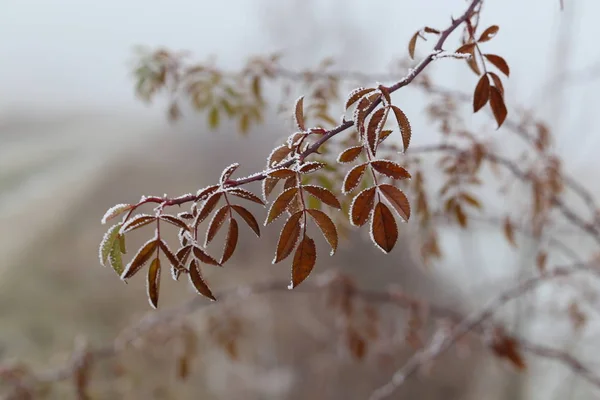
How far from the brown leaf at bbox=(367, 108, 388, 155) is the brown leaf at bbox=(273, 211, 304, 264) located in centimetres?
7

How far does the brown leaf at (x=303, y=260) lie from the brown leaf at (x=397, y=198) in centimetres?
6

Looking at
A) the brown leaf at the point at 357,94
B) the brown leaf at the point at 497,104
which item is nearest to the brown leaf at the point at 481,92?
the brown leaf at the point at 497,104

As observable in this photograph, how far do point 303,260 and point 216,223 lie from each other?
0.07 metres

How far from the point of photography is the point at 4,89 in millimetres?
3943

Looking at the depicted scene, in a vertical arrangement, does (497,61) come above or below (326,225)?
above

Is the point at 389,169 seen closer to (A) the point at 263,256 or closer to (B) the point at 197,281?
(B) the point at 197,281

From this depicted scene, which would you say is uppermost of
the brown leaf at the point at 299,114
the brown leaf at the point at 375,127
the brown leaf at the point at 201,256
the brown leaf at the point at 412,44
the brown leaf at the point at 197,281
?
the brown leaf at the point at 412,44

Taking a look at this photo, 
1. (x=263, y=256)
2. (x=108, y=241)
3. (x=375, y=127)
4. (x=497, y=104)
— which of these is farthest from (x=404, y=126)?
(x=263, y=256)

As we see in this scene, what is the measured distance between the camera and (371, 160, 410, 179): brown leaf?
35cm

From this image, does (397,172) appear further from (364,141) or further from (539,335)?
A: (539,335)

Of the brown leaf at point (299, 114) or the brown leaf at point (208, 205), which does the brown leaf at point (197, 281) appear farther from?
the brown leaf at point (299, 114)

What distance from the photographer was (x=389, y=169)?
0.35 m

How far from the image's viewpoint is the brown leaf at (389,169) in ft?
1.15

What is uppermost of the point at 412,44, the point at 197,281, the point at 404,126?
the point at 412,44
